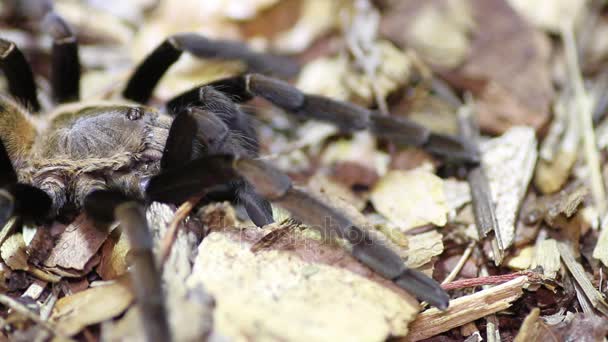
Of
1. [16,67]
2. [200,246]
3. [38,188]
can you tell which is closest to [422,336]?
Result: [200,246]

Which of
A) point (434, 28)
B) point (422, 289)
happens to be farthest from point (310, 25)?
point (422, 289)

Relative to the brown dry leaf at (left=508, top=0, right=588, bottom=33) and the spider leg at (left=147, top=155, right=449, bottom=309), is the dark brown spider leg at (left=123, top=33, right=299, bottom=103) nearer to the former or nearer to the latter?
the spider leg at (left=147, top=155, right=449, bottom=309)

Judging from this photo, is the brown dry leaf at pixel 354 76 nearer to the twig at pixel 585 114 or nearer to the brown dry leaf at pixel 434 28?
the brown dry leaf at pixel 434 28

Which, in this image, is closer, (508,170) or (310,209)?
(310,209)

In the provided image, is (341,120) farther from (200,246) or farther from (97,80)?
(97,80)

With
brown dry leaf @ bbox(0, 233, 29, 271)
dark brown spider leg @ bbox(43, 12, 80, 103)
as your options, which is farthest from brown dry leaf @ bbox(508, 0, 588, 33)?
brown dry leaf @ bbox(0, 233, 29, 271)

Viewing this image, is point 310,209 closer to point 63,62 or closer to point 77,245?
point 77,245

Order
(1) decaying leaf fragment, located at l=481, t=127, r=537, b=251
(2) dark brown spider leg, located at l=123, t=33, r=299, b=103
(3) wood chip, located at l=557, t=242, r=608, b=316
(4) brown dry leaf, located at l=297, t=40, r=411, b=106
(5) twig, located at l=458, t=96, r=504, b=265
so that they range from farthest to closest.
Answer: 1. (4) brown dry leaf, located at l=297, t=40, r=411, b=106
2. (2) dark brown spider leg, located at l=123, t=33, r=299, b=103
3. (1) decaying leaf fragment, located at l=481, t=127, r=537, b=251
4. (5) twig, located at l=458, t=96, r=504, b=265
5. (3) wood chip, located at l=557, t=242, r=608, b=316
